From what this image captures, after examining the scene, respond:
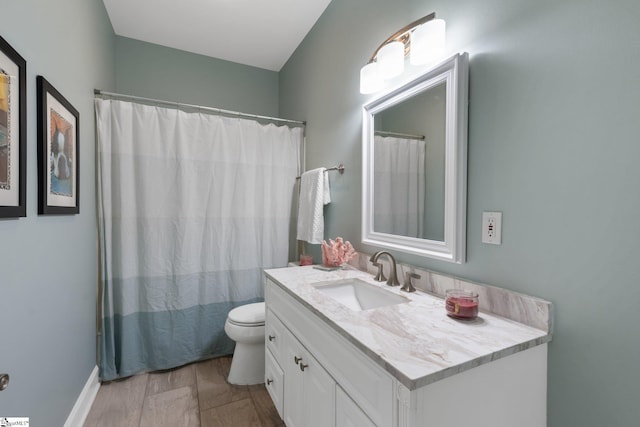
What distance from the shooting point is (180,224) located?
81.4 inches

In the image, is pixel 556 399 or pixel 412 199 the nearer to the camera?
pixel 556 399

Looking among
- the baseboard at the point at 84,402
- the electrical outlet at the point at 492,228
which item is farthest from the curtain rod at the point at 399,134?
the baseboard at the point at 84,402

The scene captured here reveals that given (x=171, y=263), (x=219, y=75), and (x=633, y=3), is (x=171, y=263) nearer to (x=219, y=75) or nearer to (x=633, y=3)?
(x=219, y=75)

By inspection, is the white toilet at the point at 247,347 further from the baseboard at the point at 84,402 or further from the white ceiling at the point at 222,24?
the white ceiling at the point at 222,24

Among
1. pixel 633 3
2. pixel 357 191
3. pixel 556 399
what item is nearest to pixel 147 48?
pixel 357 191

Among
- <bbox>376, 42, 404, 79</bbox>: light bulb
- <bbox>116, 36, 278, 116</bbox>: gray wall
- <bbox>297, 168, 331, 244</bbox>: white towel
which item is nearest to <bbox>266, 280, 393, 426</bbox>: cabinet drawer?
<bbox>297, 168, 331, 244</bbox>: white towel

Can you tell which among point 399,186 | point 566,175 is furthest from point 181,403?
point 566,175

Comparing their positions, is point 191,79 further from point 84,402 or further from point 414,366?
point 414,366

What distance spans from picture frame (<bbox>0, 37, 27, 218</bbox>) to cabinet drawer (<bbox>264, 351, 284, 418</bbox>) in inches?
47.7

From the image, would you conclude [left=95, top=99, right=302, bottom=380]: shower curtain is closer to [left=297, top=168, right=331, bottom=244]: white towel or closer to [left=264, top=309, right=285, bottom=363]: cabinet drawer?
[left=297, top=168, right=331, bottom=244]: white towel

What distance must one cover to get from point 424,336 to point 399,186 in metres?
0.80

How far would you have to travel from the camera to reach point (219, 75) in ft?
9.04

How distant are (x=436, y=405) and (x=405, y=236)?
81 cm

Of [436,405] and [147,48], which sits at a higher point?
[147,48]
